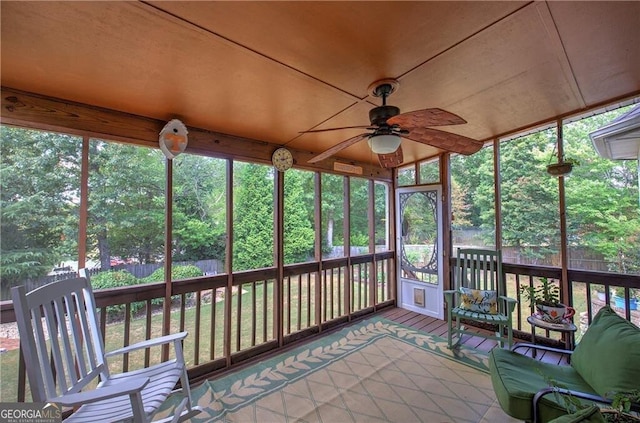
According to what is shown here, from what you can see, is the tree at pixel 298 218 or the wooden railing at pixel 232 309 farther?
the tree at pixel 298 218

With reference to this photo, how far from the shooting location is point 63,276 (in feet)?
6.97

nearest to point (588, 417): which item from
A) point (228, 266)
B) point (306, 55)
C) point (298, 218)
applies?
point (306, 55)

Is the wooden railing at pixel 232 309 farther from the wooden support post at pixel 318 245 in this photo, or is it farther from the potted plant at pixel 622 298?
the potted plant at pixel 622 298

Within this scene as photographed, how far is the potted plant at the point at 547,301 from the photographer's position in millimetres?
2660

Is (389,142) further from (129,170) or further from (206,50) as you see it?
(129,170)

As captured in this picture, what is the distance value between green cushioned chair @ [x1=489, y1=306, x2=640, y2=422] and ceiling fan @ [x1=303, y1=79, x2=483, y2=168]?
1.47 m

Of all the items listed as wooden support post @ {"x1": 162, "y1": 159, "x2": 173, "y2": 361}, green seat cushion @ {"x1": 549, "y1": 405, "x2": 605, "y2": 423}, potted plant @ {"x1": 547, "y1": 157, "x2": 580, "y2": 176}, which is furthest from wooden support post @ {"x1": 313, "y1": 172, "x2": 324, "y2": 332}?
green seat cushion @ {"x1": 549, "y1": 405, "x2": 605, "y2": 423}

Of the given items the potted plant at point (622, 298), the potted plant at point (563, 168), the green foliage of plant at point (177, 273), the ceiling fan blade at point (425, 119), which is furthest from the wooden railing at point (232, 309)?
the potted plant at point (622, 298)

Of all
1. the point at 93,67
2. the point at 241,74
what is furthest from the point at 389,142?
the point at 93,67

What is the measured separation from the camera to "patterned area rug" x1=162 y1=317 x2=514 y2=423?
2.04 meters

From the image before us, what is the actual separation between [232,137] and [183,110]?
2.02 ft

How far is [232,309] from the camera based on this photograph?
309 cm

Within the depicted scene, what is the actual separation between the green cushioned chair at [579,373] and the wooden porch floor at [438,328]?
4.05 ft

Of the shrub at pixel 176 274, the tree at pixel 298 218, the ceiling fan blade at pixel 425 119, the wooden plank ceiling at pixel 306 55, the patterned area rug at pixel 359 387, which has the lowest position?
the patterned area rug at pixel 359 387
